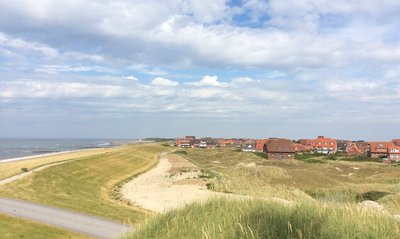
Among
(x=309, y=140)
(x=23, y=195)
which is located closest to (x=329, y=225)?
(x=23, y=195)

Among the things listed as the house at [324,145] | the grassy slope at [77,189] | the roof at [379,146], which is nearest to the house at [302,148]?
the house at [324,145]

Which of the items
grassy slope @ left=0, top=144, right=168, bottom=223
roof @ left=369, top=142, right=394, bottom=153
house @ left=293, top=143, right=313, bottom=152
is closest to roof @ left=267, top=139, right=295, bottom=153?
roof @ left=369, top=142, right=394, bottom=153

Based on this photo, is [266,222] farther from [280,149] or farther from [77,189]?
[280,149]

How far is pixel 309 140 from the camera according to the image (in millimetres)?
173750

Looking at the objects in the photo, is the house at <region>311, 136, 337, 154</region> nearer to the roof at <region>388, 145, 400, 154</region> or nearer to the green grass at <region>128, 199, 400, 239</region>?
the roof at <region>388, 145, 400, 154</region>

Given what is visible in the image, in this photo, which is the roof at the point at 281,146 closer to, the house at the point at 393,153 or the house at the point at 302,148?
the house at the point at 393,153

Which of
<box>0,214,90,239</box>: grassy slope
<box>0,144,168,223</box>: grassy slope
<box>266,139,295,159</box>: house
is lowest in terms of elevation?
<box>0,144,168,223</box>: grassy slope

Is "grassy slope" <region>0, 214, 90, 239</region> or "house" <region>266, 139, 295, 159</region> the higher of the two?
"house" <region>266, 139, 295, 159</region>

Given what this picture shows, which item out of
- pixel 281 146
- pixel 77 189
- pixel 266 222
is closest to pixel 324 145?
pixel 281 146

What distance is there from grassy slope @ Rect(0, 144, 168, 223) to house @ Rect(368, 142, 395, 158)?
3789 inches

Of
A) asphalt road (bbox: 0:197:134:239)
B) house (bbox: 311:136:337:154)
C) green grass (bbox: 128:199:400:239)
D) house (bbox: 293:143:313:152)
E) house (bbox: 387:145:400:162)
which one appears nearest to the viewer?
green grass (bbox: 128:199:400:239)

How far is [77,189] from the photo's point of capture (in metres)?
41.4

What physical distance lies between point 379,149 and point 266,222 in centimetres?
13787

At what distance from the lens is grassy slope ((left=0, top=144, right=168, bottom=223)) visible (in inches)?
1045
